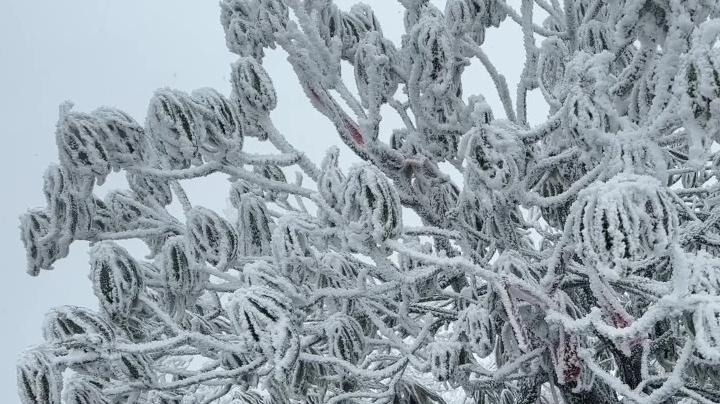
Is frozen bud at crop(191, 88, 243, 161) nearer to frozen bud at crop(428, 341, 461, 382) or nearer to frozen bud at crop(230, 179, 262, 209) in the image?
frozen bud at crop(230, 179, 262, 209)

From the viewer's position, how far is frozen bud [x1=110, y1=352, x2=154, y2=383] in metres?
2.80

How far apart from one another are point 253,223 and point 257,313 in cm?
122

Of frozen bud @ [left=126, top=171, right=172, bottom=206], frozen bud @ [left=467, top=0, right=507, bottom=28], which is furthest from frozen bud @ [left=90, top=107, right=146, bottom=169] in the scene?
frozen bud @ [left=467, top=0, right=507, bottom=28]

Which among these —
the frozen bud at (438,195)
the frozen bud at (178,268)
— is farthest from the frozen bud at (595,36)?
the frozen bud at (178,268)

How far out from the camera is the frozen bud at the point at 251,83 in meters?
3.33

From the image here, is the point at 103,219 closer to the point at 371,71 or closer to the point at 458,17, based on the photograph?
the point at 371,71

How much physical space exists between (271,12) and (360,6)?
2.15 feet

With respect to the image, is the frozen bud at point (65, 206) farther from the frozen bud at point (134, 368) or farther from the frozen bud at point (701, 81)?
the frozen bud at point (701, 81)

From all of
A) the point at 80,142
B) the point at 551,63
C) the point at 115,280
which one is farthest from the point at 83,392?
the point at 551,63

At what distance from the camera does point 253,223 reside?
3.59m

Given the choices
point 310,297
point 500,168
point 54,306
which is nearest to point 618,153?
point 500,168

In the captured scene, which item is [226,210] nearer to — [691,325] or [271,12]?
[271,12]

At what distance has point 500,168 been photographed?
8.86ft

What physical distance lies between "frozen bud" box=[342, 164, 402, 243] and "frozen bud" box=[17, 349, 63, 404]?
1.35 meters
